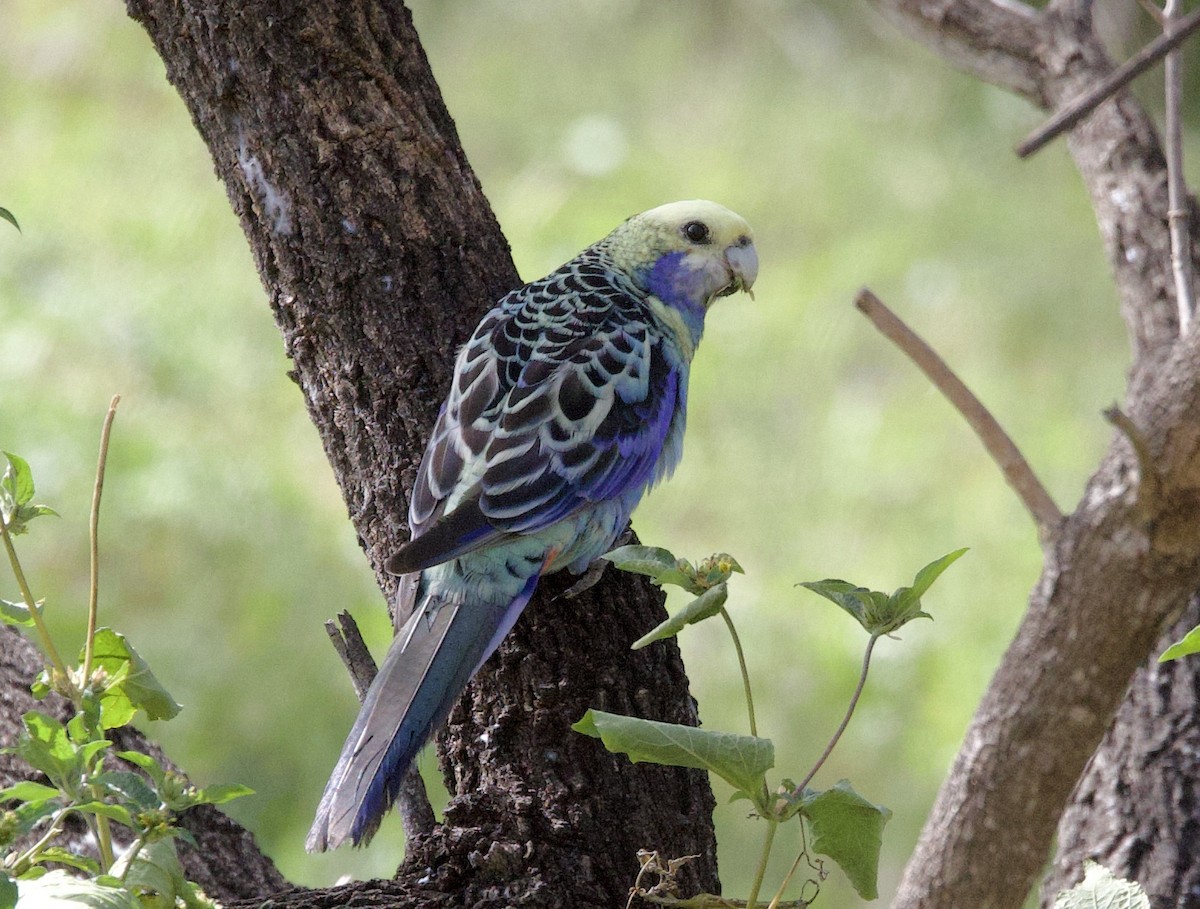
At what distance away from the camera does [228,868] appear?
1.73 metres

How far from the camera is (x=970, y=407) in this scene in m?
1.22

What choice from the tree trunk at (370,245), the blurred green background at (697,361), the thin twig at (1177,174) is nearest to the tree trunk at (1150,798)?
the thin twig at (1177,174)

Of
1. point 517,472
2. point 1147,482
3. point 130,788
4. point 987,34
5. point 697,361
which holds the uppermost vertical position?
point 697,361

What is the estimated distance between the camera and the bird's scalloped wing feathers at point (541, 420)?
5.74 feet

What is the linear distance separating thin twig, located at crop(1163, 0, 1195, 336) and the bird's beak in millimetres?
670

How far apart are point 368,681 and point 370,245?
1.95 feet

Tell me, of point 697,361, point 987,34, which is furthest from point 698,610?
point 697,361

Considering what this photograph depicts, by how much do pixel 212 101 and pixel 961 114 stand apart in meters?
4.59

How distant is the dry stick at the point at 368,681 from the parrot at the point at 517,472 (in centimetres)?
5

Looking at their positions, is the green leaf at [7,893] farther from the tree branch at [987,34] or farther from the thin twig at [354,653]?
the tree branch at [987,34]

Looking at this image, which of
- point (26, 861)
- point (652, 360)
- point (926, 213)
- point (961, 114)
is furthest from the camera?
point (961, 114)

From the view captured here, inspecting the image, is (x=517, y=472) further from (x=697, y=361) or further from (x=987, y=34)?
(x=697, y=361)

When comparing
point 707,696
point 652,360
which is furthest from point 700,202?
point 707,696

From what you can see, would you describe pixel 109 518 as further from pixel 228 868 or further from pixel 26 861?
pixel 26 861
